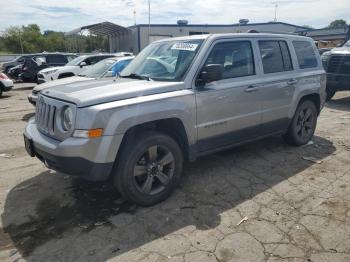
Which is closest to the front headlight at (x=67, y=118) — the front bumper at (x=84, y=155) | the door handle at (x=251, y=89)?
the front bumper at (x=84, y=155)

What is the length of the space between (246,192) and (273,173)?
80 centimetres

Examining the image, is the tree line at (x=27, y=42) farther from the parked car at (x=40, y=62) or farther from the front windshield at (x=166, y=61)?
the front windshield at (x=166, y=61)

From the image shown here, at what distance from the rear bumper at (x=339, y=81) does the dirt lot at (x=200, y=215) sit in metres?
5.23

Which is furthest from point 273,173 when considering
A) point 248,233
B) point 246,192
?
point 248,233

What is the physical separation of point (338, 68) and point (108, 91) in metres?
8.73

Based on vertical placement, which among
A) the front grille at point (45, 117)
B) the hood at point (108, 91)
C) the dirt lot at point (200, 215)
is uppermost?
the hood at point (108, 91)

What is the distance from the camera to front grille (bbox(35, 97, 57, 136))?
140 inches

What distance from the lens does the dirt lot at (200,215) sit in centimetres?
299

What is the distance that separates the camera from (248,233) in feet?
10.6

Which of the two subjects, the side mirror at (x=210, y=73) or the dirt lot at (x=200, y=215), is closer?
the dirt lot at (x=200, y=215)

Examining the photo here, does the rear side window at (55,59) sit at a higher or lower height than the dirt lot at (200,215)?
higher

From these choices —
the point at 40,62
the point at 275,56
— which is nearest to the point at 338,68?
the point at 275,56

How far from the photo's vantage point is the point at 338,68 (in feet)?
32.7

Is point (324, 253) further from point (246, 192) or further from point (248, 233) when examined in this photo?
point (246, 192)
